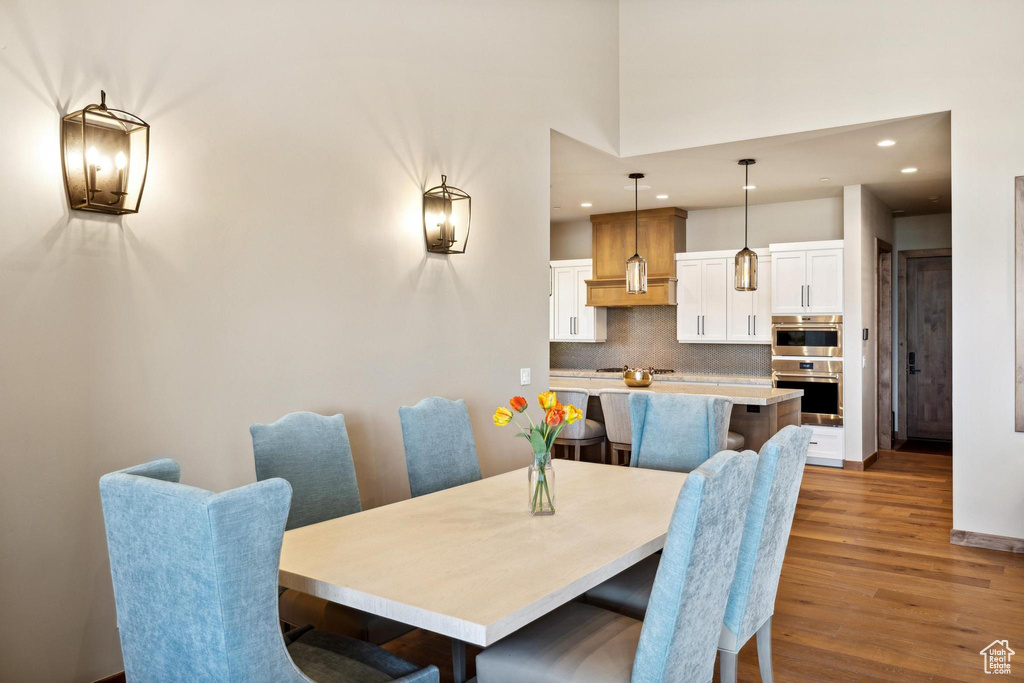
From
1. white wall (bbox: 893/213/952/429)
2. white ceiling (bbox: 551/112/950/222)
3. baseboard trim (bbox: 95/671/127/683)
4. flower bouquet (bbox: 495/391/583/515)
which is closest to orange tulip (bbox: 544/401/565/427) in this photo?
flower bouquet (bbox: 495/391/583/515)

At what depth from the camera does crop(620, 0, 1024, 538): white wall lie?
13.9 ft

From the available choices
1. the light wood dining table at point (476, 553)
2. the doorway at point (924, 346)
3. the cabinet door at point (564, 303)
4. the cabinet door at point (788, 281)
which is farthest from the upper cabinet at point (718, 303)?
the light wood dining table at point (476, 553)

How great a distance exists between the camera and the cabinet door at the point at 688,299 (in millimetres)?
7582

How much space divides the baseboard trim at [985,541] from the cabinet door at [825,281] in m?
2.78

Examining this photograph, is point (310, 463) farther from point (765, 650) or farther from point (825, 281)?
point (825, 281)

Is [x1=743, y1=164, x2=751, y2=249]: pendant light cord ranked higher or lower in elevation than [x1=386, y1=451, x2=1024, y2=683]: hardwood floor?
higher

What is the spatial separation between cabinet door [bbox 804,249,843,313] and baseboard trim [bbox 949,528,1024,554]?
278 cm

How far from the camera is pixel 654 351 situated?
8188 mm

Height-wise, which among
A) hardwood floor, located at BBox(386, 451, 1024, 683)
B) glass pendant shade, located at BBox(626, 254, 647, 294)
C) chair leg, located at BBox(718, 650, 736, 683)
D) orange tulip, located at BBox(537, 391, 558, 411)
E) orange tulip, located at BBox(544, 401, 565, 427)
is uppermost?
glass pendant shade, located at BBox(626, 254, 647, 294)

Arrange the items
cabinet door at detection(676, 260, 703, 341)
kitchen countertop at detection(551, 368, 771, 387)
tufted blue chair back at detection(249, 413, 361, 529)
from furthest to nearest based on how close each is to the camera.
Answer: cabinet door at detection(676, 260, 703, 341) < kitchen countertop at detection(551, 368, 771, 387) < tufted blue chair back at detection(249, 413, 361, 529)

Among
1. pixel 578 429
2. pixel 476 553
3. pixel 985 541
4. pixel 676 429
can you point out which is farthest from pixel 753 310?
pixel 476 553

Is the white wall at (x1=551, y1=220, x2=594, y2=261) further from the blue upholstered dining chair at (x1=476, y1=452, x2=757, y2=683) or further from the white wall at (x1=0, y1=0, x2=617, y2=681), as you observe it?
the blue upholstered dining chair at (x1=476, y1=452, x2=757, y2=683)

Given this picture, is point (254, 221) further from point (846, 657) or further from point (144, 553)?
point (846, 657)

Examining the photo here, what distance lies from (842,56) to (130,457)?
4.61 m
